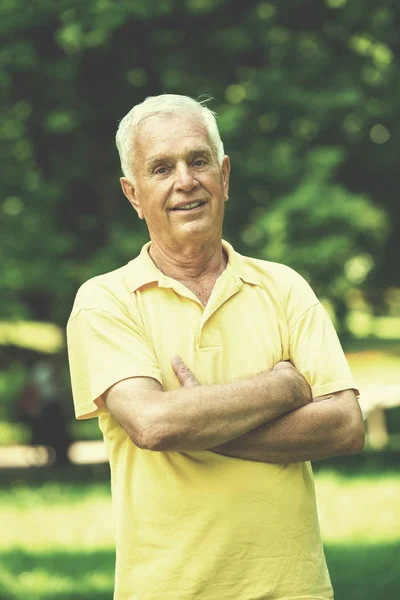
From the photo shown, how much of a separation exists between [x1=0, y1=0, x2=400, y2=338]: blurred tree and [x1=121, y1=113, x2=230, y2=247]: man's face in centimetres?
995

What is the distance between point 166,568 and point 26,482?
1321cm

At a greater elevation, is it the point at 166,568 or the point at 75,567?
the point at 166,568

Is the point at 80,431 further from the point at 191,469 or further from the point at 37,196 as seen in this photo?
the point at 191,469

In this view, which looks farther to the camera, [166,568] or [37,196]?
[37,196]

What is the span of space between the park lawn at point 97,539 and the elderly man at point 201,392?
429 cm

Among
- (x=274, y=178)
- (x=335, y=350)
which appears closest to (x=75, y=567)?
(x=335, y=350)

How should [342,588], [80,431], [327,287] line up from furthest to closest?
[80,431] → [327,287] → [342,588]

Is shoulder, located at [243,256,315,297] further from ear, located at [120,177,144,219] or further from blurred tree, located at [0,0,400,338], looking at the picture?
blurred tree, located at [0,0,400,338]

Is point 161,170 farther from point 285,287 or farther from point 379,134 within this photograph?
point 379,134

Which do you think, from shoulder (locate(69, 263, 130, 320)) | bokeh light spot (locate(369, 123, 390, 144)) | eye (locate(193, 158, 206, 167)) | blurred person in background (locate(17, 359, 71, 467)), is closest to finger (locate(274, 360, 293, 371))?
shoulder (locate(69, 263, 130, 320))

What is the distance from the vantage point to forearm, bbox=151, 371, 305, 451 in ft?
10.00

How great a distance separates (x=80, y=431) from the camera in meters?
23.6

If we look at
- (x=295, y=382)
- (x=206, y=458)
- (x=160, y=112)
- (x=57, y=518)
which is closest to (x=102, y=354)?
(x=206, y=458)

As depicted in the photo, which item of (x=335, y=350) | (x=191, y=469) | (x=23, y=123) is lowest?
(x=191, y=469)
